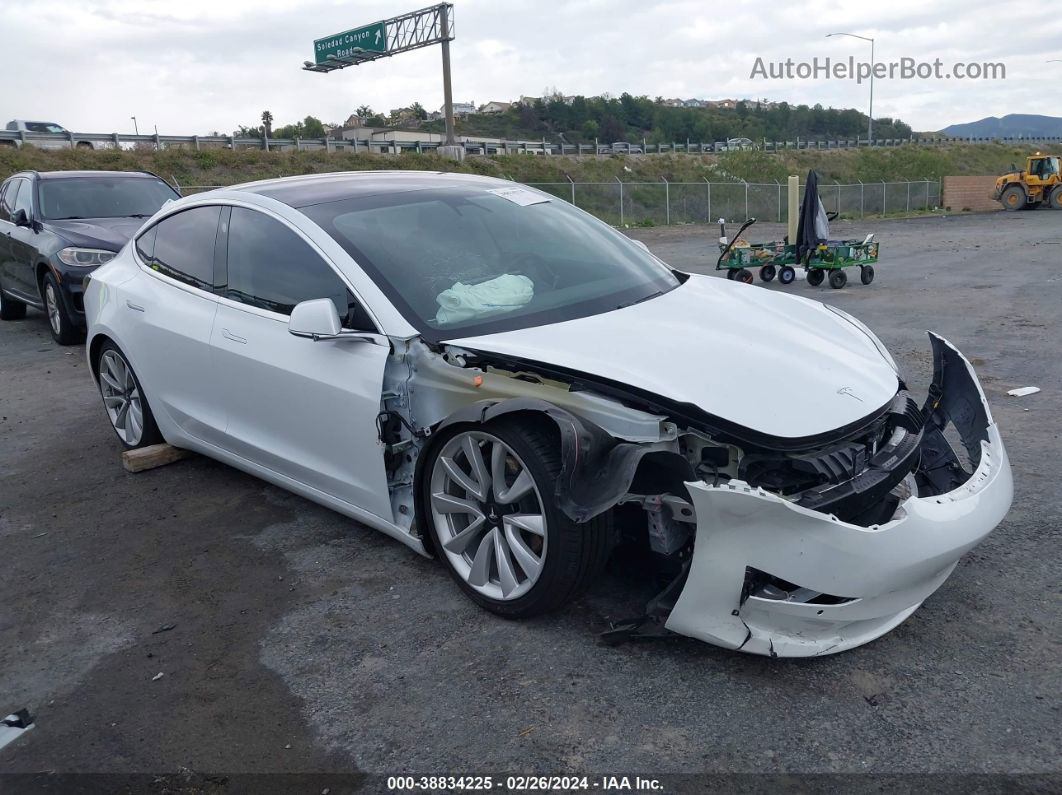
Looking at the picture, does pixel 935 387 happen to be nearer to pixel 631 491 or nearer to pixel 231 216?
pixel 631 491

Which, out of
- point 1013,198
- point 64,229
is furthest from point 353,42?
point 64,229

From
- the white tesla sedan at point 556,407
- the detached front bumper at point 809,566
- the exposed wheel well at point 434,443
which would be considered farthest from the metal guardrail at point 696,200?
the detached front bumper at point 809,566

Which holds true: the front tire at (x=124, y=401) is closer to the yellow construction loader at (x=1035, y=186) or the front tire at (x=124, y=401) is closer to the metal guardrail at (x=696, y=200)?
the metal guardrail at (x=696, y=200)

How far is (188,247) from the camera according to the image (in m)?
4.81

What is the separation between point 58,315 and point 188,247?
5.28 meters

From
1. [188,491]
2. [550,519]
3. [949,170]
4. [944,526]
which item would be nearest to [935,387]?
[944,526]

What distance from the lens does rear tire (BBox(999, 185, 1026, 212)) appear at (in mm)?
32562

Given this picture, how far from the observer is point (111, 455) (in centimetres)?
563

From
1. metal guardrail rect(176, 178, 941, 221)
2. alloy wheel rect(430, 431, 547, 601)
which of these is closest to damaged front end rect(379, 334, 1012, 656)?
alloy wheel rect(430, 431, 547, 601)

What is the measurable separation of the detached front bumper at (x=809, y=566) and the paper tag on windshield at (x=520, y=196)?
2355 mm

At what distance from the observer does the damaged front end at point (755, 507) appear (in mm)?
2686

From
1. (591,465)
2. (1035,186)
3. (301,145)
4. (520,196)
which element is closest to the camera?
(591,465)

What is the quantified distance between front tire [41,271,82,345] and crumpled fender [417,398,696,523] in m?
7.68

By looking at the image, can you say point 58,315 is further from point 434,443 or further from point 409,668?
point 409,668
